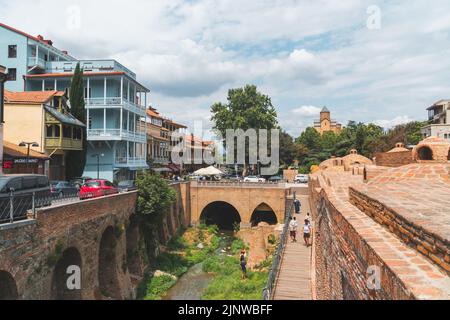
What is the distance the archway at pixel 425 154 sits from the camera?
1386 centimetres

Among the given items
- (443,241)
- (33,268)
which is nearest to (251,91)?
(33,268)

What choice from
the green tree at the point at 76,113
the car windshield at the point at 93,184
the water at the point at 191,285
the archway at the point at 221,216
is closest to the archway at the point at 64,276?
the car windshield at the point at 93,184

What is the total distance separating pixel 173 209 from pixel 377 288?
31.0 meters

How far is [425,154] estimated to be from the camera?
14180mm

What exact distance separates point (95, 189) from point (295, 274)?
11.7m

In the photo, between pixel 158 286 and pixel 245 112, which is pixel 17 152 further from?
pixel 245 112

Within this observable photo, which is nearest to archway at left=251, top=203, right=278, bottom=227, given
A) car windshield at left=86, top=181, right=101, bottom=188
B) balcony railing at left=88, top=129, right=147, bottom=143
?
balcony railing at left=88, top=129, right=147, bottom=143

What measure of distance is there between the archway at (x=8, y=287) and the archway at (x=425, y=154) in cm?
1519

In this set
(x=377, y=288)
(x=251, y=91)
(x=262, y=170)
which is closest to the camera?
(x=377, y=288)

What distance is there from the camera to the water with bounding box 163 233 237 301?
870 inches

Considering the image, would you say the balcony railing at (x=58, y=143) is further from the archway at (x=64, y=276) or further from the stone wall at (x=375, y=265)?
the stone wall at (x=375, y=265)

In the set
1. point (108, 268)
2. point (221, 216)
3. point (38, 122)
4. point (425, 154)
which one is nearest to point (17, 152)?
point (38, 122)

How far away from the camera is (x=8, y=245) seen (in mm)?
11266
